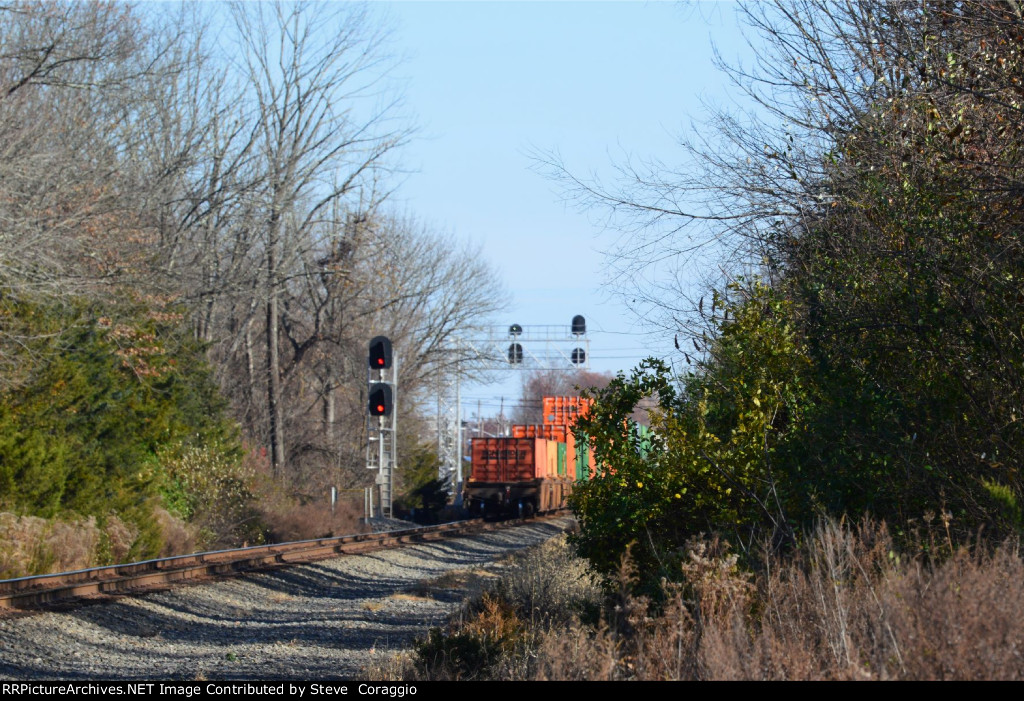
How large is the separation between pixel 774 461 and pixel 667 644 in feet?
12.8

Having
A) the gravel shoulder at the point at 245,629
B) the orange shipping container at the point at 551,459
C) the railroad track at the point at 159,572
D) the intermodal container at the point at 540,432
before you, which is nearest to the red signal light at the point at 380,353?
the railroad track at the point at 159,572

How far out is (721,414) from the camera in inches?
417

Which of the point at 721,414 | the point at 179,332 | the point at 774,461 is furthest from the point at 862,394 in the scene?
the point at 179,332

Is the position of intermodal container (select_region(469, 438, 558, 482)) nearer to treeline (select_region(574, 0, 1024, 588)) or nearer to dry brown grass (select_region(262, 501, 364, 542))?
dry brown grass (select_region(262, 501, 364, 542))

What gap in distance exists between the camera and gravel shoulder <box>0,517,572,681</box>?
9.17 m

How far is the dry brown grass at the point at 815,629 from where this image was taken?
4.90 meters

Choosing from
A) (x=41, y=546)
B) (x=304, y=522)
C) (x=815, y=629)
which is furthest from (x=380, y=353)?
(x=815, y=629)

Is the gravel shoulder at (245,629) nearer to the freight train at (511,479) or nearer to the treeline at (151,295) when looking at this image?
the treeline at (151,295)

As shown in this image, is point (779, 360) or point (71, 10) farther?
point (71, 10)

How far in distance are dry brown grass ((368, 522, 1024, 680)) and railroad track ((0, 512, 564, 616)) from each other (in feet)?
19.8

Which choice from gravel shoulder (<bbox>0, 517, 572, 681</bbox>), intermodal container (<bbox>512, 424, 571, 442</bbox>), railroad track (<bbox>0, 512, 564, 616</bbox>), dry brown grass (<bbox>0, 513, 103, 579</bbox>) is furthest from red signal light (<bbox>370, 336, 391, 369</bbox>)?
intermodal container (<bbox>512, 424, 571, 442</bbox>)


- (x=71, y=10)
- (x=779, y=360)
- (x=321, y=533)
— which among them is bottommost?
(x=321, y=533)

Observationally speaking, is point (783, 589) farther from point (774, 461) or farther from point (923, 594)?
point (774, 461)
